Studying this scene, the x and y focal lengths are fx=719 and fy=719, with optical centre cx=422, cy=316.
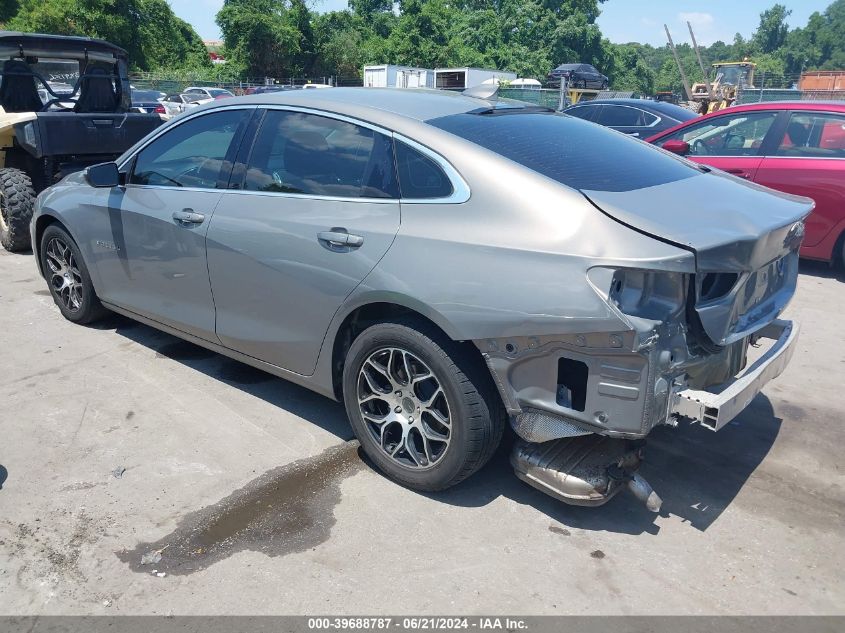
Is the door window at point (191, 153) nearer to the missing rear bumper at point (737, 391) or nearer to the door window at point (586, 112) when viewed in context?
the missing rear bumper at point (737, 391)

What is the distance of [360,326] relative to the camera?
3.44 meters

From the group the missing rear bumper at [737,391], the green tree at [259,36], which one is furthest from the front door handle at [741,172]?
the green tree at [259,36]

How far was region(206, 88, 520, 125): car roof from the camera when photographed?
3488 millimetres

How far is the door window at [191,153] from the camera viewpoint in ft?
13.4

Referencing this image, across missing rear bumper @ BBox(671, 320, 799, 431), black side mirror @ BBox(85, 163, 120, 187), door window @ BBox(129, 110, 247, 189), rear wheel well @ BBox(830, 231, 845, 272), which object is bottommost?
rear wheel well @ BBox(830, 231, 845, 272)

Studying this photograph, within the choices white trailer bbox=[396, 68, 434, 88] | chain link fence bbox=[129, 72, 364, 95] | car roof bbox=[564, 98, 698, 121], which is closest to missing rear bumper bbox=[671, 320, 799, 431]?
car roof bbox=[564, 98, 698, 121]

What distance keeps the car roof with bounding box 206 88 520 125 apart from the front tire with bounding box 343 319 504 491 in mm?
1057

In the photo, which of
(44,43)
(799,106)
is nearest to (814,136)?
(799,106)

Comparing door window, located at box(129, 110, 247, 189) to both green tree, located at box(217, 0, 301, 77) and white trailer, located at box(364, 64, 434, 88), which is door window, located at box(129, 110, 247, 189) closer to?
white trailer, located at box(364, 64, 434, 88)

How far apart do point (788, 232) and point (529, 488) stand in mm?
1667

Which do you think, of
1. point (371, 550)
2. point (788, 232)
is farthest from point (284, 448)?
point (788, 232)

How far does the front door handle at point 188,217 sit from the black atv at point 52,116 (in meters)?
4.05

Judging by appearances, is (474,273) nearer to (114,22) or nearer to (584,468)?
(584,468)

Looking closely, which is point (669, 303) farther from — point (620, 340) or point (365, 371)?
point (365, 371)
